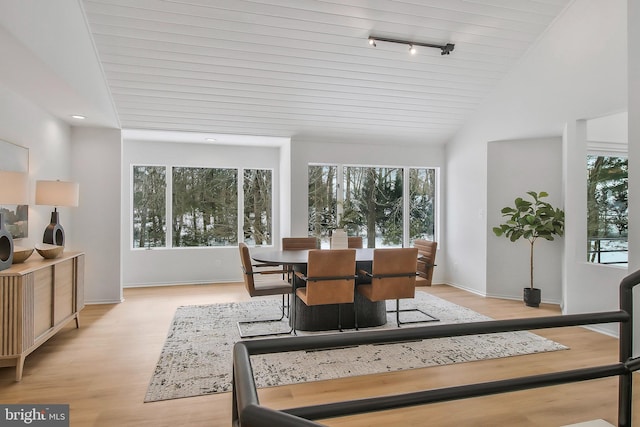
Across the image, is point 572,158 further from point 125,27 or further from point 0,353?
point 0,353

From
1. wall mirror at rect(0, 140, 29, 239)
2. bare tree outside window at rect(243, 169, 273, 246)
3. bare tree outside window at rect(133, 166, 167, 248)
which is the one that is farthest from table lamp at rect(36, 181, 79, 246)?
bare tree outside window at rect(243, 169, 273, 246)

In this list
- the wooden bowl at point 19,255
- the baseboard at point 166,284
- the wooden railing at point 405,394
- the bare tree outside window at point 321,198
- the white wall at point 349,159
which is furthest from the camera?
the bare tree outside window at point 321,198

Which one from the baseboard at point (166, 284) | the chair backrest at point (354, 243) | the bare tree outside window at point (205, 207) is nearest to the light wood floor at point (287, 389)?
the baseboard at point (166, 284)

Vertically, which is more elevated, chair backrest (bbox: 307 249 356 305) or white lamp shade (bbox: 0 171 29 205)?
white lamp shade (bbox: 0 171 29 205)

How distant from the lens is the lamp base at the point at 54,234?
3.82m

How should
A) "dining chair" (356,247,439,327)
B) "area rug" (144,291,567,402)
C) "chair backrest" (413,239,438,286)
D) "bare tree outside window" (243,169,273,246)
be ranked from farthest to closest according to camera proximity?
"bare tree outside window" (243,169,273,246) → "chair backrest" (413,239,438,286) → "dining chair" (356,247,439,327) → "area rug" (144,291,567,402)

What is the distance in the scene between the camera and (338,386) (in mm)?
2729

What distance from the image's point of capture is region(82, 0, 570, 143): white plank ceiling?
12.4 feet

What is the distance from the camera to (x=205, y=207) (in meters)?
6.66

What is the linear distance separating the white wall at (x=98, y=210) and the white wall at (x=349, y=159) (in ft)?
8.46

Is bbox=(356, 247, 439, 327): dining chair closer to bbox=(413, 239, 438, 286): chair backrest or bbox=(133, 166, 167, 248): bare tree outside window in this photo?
bbox=(413, 239, 438, 286): chair backrest

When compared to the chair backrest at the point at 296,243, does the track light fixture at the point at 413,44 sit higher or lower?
higher

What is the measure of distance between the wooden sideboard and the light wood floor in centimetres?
21

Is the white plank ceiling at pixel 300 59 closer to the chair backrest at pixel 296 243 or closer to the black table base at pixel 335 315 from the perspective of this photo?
the chair backrest at pixel 296 243
